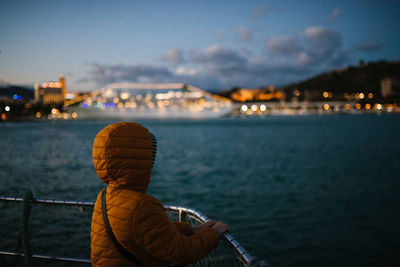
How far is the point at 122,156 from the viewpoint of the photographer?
4.62 ft

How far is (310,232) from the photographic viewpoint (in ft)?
24.2

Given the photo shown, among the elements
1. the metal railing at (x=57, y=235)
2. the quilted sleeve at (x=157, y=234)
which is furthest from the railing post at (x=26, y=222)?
the metal railing at (x=57, y=235)

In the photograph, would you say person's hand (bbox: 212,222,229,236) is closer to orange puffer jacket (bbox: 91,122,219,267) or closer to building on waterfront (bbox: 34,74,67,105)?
orange puffer jacket (bbox: 91,122,219,267)

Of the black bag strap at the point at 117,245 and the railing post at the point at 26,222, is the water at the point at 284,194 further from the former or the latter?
the black bag strap at the point at 117,245

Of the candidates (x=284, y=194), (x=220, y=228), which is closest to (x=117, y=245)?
(x=220, y=228)

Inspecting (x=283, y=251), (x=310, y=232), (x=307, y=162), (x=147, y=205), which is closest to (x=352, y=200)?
(x=310, y=232)

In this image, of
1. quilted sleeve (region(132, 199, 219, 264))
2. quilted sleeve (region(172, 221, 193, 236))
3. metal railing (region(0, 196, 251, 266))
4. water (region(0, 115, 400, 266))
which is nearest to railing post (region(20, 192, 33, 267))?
quilted sleeve (region(172, 221, 193, 236))

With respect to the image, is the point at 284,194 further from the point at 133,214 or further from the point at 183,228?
the point at 133,214

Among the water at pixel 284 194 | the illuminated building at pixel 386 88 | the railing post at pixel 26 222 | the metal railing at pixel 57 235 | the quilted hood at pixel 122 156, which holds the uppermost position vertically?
the illuminated building at pixel 386 88

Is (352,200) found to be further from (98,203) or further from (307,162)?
(98,203)

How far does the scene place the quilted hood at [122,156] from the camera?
4.61 feet

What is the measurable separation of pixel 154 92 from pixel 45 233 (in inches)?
4146

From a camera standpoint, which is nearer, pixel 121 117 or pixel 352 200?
pixel 352 200

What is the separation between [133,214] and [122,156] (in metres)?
0.26
